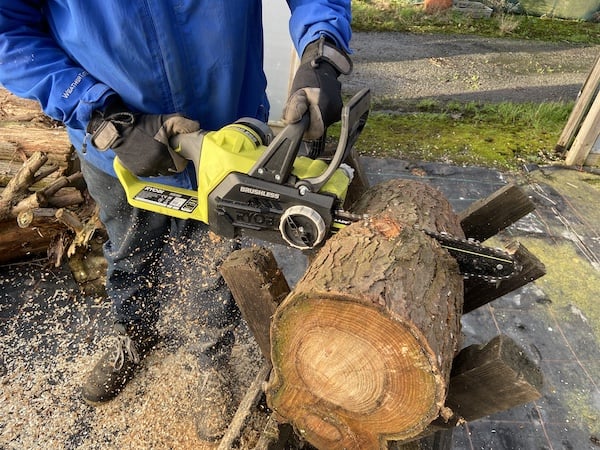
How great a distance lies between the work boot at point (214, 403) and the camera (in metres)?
2.14

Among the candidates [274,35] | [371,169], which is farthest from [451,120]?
[274,35]

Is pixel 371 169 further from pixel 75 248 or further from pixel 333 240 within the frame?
pixel 333 240

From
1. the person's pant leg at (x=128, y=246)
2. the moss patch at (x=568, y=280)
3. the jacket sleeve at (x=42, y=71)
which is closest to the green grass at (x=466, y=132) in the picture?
the moss patch at (x=568, y=280)

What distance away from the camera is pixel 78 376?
8.36ft

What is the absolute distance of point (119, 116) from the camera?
1702 mm

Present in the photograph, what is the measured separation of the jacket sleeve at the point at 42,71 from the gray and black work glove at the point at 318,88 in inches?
28.9

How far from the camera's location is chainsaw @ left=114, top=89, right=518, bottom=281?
136 centimetres

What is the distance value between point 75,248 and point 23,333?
1.93 feet

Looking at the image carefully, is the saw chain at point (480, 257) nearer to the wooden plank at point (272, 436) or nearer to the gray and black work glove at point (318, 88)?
the gray and black work glove at point (318, 88)

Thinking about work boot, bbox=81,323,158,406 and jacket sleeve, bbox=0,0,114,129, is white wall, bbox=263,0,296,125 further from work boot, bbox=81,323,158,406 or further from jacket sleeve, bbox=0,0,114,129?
jacket sleeve, bbox=0,0,114,129

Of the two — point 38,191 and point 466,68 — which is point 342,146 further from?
point 466,68

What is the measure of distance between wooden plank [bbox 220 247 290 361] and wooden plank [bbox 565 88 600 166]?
4.12 metres

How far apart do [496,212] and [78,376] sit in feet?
7.78

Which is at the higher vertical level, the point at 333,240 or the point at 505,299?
the point at 333,240
